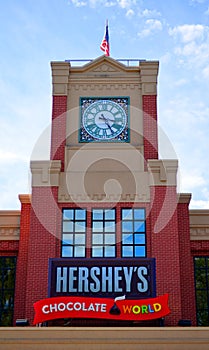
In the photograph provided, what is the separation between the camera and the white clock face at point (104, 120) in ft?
80.8

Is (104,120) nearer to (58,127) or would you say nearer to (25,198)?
(58,127)

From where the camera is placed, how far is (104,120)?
24844 millimetres

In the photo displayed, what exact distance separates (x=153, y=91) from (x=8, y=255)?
33.3 feet

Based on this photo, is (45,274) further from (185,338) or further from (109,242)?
(185,338)

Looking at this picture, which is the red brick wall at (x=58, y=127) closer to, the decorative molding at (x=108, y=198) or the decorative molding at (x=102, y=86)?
the decorative molding at (x=102, y=86)

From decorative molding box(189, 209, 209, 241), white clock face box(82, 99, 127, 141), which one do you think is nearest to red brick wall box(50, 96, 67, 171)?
white clock face box(82, 99, 127, 141)

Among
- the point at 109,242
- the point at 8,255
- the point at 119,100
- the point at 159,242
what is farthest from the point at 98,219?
the point at 119,100

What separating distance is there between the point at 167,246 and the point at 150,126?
5.92 metres

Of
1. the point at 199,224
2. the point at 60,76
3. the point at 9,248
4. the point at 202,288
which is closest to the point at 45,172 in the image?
the point at 9,248

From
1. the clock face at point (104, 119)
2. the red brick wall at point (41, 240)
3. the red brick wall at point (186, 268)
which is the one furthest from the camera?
the clock face at point (104, 119)

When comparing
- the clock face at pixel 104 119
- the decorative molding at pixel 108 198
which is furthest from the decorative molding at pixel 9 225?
the clock face at pixel 104 119

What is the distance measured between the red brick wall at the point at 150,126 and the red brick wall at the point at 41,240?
4.71m

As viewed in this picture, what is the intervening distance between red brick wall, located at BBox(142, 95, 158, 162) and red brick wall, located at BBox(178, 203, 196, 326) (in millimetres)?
2742

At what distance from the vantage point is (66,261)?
2117 cm
